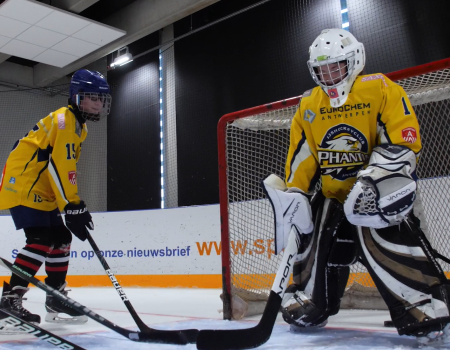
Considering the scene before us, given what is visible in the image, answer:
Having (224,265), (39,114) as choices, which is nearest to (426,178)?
(224,265)

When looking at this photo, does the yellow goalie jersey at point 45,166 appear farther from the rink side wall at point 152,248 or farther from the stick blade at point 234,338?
the rink side wall at point 152,248

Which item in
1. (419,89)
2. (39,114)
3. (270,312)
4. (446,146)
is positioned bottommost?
(270,312)

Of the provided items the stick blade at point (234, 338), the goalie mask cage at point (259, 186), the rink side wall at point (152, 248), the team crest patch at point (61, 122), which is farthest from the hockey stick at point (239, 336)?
the rink side wall at point (152, 248)

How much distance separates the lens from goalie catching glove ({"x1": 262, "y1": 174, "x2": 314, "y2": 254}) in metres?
1.39

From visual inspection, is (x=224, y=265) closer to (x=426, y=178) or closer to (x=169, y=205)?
(x=426, y=178)

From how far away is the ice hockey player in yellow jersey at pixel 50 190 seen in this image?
1786mm

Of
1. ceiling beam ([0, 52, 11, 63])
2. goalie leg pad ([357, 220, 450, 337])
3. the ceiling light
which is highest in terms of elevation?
ceiling beam ([0, 52, 11, 63])

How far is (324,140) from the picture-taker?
1.44m

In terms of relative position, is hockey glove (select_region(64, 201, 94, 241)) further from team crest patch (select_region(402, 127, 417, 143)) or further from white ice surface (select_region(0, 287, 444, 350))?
team crest patch (select_region(402, 127, 417, 143))

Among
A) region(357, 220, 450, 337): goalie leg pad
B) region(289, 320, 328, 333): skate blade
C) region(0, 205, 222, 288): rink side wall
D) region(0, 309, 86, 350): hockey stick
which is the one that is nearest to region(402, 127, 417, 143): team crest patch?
region(357, 220, 450, 337): goalie leg pad

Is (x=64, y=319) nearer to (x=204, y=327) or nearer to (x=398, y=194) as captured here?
(x=204, y=327)

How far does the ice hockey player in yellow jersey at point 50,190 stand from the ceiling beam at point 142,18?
13.0ft

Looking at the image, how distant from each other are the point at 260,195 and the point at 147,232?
183 centimetres

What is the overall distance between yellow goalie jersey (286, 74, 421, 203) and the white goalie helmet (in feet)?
0.10
